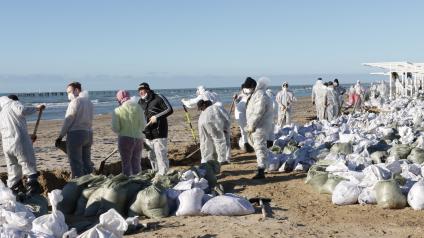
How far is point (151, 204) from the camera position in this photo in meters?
6.16

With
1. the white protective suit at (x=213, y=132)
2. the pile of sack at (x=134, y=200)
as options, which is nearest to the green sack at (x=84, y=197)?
the pile of sack at (x=134, y=200)

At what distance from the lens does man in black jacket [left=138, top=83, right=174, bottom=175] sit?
8.02 metres

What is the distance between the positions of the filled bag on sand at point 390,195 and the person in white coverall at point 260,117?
206 cm

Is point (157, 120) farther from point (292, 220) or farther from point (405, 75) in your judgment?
point (405, 75)

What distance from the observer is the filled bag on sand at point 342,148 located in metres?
9.27

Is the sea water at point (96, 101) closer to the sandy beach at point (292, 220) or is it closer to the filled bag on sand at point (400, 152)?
the filled bag on sand at point (400, 152)

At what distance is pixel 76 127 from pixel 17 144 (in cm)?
79

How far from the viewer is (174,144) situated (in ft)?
46.2

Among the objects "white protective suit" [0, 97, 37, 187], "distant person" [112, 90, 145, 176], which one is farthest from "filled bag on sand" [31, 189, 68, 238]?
"distant person" [112, 90, 145, 176]

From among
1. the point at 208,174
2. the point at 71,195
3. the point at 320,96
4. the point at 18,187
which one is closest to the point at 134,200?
the point at 71,195

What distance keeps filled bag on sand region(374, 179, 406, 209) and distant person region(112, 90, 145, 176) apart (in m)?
3.24

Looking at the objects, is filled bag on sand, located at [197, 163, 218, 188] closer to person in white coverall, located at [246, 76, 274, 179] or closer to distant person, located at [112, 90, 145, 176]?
person in white coverall, located at [246, 76, 274, 179]

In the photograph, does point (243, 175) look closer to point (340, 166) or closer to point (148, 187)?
point (340, 166)

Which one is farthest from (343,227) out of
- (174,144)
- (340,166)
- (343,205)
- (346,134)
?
(174,144)
